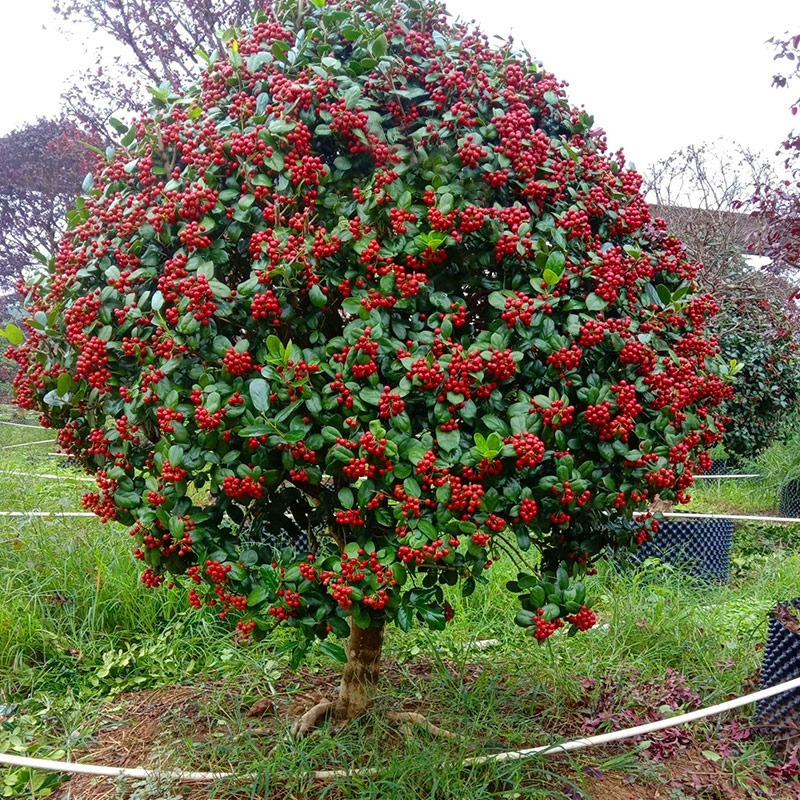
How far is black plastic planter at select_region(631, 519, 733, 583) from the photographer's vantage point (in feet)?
16.0

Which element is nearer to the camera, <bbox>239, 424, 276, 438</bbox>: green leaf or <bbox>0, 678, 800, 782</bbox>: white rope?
<bbox>239, 424, 276, 438</bbox>: green leaf

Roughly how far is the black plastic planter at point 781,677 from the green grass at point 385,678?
3.5 inches

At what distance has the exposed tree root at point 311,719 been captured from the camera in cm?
255

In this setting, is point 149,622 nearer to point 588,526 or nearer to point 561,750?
point 561,750

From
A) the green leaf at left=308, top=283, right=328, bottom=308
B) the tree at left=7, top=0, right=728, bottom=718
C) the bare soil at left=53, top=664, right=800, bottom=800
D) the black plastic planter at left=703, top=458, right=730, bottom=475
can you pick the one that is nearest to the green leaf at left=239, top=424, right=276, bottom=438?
the tree at left=7, top=0, right=728, bottom=718

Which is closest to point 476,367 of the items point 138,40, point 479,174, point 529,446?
point 529,446

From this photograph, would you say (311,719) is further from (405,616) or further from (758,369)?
(758,369)

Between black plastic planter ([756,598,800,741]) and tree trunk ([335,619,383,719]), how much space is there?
1483mm

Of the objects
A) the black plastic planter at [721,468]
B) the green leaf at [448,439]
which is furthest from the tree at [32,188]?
the green leaf at [448,439]

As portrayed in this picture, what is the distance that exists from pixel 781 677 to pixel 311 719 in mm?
1758

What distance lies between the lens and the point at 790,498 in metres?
7.12

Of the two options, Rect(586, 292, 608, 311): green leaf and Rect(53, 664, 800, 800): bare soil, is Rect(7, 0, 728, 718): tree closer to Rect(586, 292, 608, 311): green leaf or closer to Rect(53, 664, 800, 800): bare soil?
Rect(586, 292, 608, 311): green leaf

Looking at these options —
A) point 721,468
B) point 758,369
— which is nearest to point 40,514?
point 758,369

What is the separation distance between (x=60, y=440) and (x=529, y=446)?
1.44 meters
